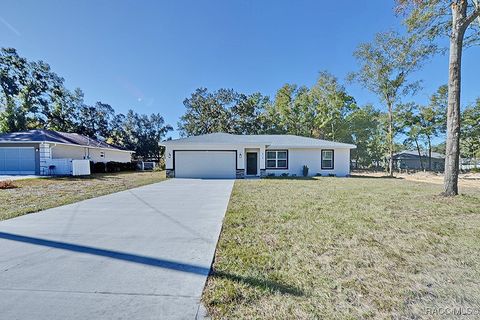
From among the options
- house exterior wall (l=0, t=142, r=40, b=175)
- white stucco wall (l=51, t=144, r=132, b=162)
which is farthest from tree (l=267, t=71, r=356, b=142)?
house exterior wall (l=0, t=142, r=40, b=175)

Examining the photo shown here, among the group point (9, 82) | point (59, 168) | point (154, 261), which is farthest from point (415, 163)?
point (9, 82)

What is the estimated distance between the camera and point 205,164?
1559 cm

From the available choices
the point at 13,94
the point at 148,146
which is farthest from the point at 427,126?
the point at 13,94

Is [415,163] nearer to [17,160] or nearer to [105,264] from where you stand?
[105,264]

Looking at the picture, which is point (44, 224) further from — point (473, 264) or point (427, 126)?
point (427, 126)

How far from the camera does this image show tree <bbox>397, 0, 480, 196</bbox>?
23.4 ft

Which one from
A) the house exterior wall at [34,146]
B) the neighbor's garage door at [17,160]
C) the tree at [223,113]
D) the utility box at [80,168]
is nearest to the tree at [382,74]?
the tree at [223,113]

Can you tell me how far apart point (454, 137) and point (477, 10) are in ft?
12.8

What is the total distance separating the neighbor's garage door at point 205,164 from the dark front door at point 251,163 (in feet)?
4.56

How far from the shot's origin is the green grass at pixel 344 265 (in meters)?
2.07

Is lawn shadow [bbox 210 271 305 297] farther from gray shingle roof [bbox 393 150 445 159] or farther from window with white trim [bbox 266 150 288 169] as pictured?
gray shingle roof [bbox 393 150 445 159]

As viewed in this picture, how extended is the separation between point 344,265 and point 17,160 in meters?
23.7

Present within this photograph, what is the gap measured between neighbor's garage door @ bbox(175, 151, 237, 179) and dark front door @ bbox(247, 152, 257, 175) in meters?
1.39

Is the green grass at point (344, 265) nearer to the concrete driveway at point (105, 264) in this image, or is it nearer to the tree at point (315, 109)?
the concrete driveway at point (105, 264)
